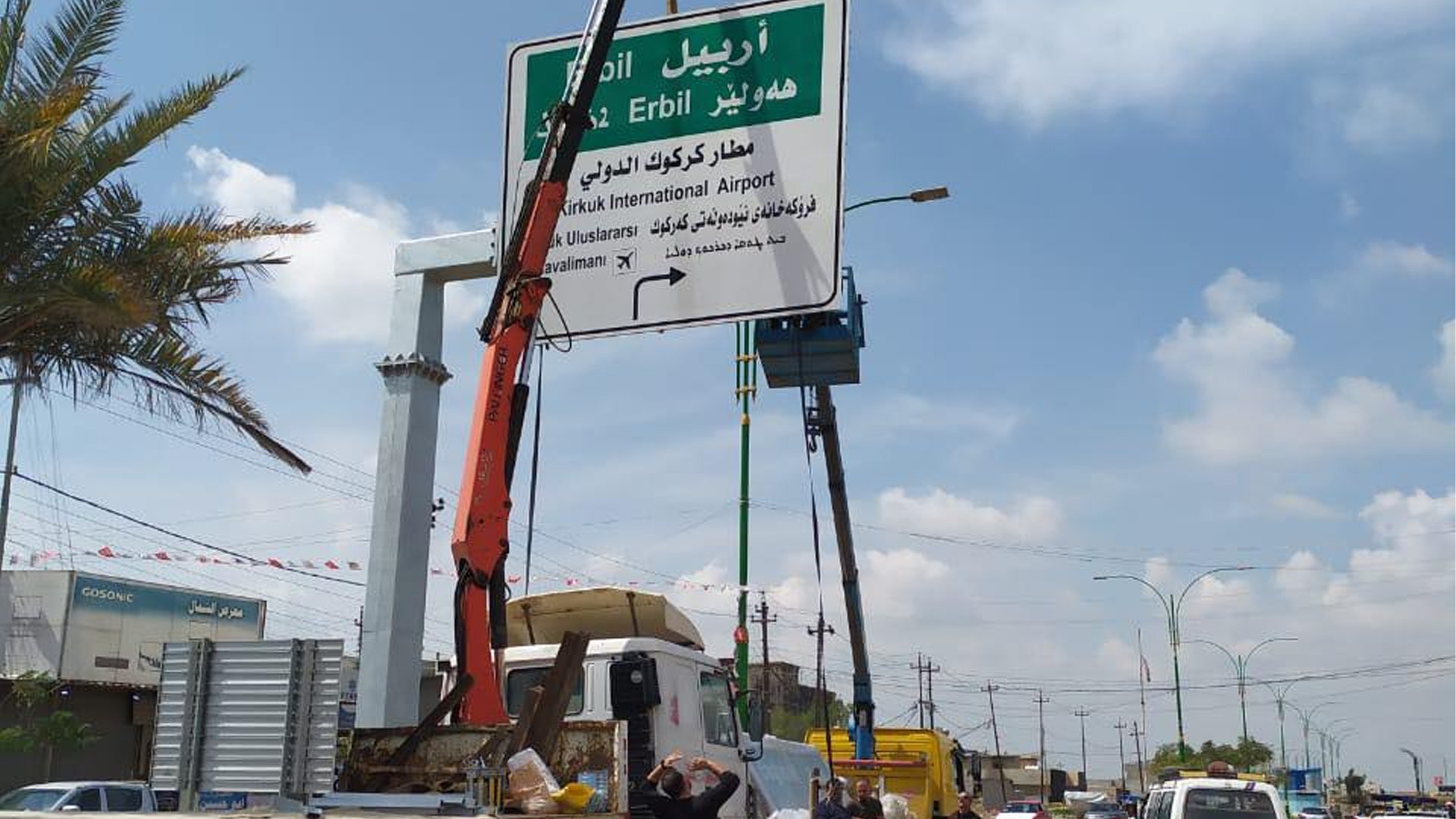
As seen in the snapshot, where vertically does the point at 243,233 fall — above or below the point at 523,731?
above

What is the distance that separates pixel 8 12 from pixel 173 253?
6.76 ft

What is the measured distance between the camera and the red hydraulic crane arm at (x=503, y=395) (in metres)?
9.07

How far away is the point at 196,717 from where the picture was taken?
7422 millimetres

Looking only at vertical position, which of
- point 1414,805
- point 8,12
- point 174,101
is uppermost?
point 8,12

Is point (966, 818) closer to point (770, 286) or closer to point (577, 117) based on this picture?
point (770, 286)

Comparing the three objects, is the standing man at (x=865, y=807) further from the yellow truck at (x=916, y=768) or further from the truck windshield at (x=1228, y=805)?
the yellow truck at (x=916, y=768)

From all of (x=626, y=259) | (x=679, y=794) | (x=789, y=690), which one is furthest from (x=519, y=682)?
(x=789, y=690)

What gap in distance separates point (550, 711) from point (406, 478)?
10.3 feet

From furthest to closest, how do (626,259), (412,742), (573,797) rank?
(626,259)
(412,742)
(573,797)

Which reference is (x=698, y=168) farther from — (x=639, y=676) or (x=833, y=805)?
(x=833, y=805)

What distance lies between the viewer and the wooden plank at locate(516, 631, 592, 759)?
7574mm

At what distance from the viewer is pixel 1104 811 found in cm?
5175

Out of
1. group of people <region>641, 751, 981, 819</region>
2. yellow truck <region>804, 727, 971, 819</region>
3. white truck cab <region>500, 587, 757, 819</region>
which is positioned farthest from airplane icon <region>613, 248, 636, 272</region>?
yellow truck <region>804, 727, 971, 819</region>

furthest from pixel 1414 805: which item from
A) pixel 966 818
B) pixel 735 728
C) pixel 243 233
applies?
pixel 243 233
